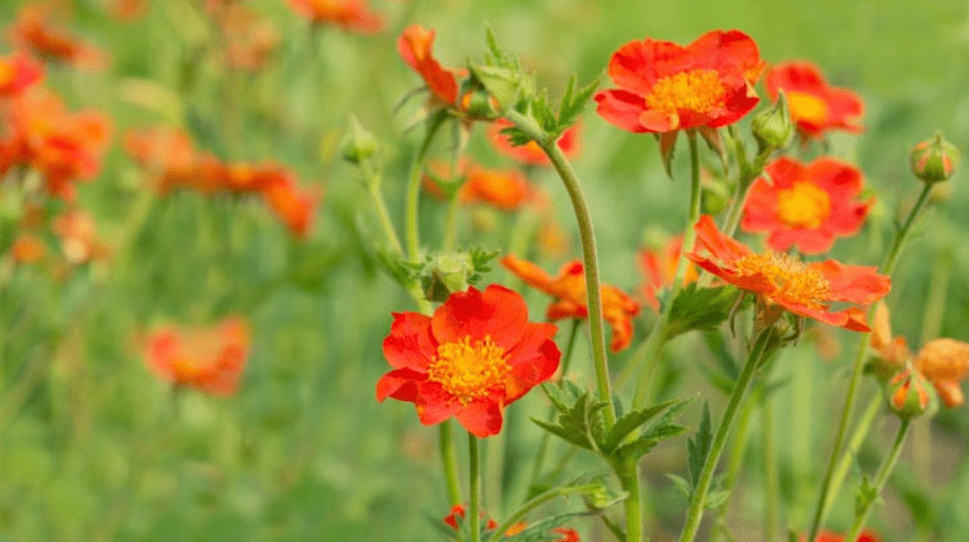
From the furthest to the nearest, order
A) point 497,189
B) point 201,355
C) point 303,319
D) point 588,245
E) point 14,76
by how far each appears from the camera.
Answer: point 303,319 → point 201,355 → point 497,189 → point 14,76 → point 588,245

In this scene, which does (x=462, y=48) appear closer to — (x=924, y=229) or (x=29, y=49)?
(x=29, y=49)

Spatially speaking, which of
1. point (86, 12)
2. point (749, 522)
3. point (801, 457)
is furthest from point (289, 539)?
point (86, 12)

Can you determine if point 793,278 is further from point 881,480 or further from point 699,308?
→ point 881,480

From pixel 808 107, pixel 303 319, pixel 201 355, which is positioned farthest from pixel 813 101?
pixel 303 319

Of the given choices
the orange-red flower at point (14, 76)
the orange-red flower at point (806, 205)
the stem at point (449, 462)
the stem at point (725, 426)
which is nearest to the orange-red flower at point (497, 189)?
the orange-red flower at point (14, 76)

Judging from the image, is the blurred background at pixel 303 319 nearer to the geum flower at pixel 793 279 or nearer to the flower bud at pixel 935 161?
the flower bud at pixel 935 161

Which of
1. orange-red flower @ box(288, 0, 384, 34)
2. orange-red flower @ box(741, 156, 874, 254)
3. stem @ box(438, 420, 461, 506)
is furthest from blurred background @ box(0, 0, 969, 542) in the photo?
stem @ box(438, 420, 461, 506)

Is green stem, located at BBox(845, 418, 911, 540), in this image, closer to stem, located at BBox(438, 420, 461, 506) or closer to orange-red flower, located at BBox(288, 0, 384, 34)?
stem, located at BBox(438, 420, 461, 506)

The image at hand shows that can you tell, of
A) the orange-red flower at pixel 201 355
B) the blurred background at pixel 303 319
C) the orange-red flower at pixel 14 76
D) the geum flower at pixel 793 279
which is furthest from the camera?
the orange-red flower at pixel 201 355
